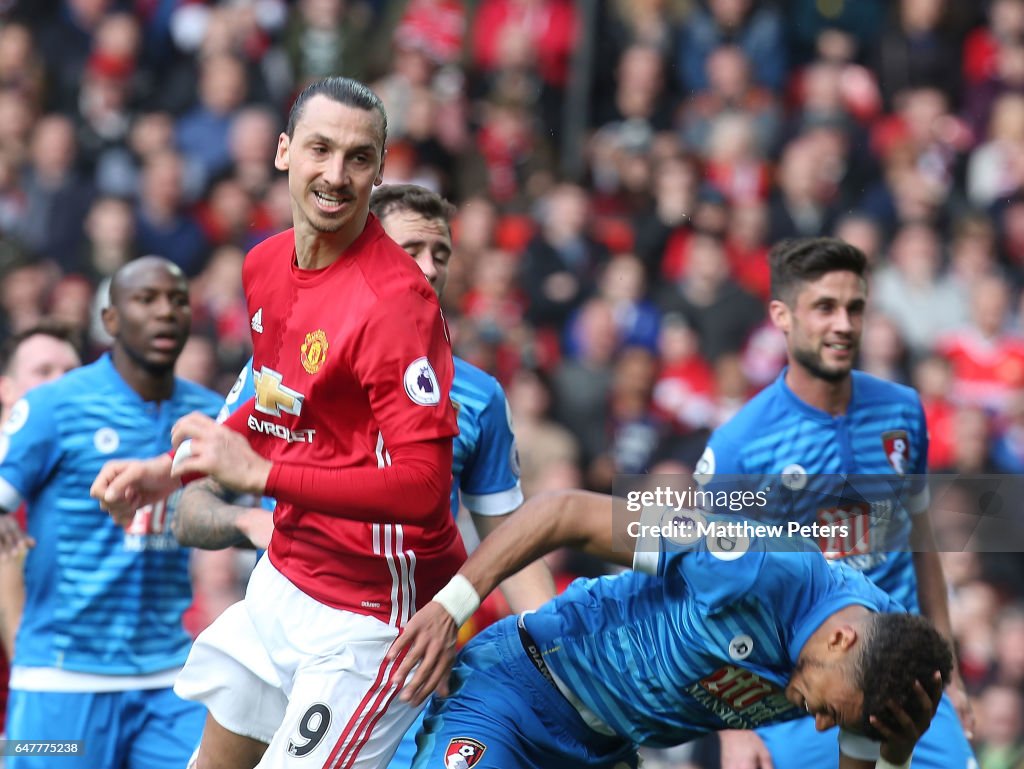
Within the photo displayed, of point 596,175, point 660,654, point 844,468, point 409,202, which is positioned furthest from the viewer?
point 596,175

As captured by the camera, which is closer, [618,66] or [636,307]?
[636,307]

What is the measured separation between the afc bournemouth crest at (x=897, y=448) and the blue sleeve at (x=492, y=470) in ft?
4.81

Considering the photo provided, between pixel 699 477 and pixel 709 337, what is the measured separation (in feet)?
14.0

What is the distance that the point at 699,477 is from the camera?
248 inches

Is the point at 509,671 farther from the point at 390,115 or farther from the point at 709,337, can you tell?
the point at 390,115

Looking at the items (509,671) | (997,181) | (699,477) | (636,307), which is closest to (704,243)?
(636,307)

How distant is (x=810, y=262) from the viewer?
6469 millimetres

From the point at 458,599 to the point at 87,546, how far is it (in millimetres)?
2371

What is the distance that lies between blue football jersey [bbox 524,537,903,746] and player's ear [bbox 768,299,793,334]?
72.6 inches

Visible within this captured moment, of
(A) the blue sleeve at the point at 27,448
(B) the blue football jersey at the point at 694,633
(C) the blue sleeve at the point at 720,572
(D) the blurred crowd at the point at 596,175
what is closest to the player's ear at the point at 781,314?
(B) the blue football jersey at the point at 694,633

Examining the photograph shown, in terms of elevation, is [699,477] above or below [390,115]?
below

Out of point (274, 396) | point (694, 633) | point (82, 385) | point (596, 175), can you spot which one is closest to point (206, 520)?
point (274, 396)

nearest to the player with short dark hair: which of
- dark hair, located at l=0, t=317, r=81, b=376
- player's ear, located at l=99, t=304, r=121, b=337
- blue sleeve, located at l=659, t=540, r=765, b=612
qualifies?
blue sleeve, located at l=659, t=540, r=765, b=612

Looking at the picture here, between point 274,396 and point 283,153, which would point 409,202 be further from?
point 274,396
